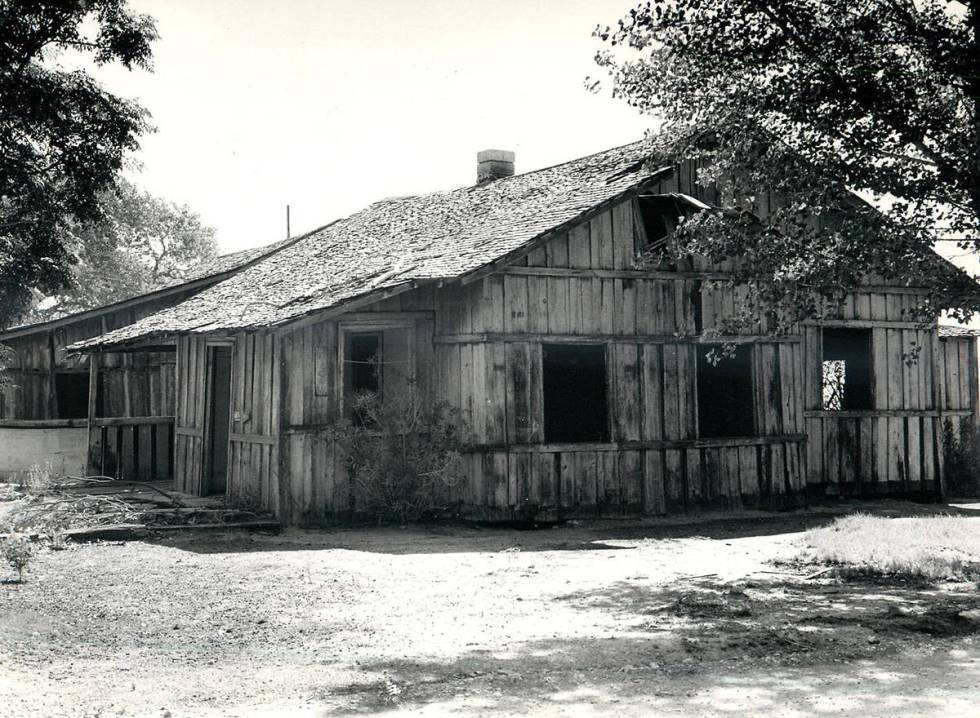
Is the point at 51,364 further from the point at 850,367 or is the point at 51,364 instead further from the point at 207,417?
the point at 850,367

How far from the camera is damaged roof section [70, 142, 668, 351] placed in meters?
14.2

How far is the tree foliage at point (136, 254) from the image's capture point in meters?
45.5

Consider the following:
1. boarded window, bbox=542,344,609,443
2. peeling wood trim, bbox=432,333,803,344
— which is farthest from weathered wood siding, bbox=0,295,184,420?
boarded window, bbox=542,344,609,443

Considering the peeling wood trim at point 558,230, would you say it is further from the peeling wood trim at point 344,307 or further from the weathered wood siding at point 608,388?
the peeling wood trim at point 344,307

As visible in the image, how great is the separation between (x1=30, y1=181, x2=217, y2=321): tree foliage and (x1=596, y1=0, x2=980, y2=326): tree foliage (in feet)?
115

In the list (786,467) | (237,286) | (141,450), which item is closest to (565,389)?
(786,467)

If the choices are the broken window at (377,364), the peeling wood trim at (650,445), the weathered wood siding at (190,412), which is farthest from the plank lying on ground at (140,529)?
the weathered wood siding at (190,412)

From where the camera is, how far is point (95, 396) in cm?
1972

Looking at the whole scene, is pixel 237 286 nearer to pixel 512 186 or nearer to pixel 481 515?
pixel 512 186

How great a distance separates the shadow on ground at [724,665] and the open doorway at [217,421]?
9.34 m

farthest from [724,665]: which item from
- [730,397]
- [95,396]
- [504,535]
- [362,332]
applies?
[95,396]

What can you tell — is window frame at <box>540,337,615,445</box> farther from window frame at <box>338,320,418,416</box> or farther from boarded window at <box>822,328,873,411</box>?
boarded window at <box>822,328,873,411</box>

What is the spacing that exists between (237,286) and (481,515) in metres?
8.16

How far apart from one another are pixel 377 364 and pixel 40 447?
10088 mm
